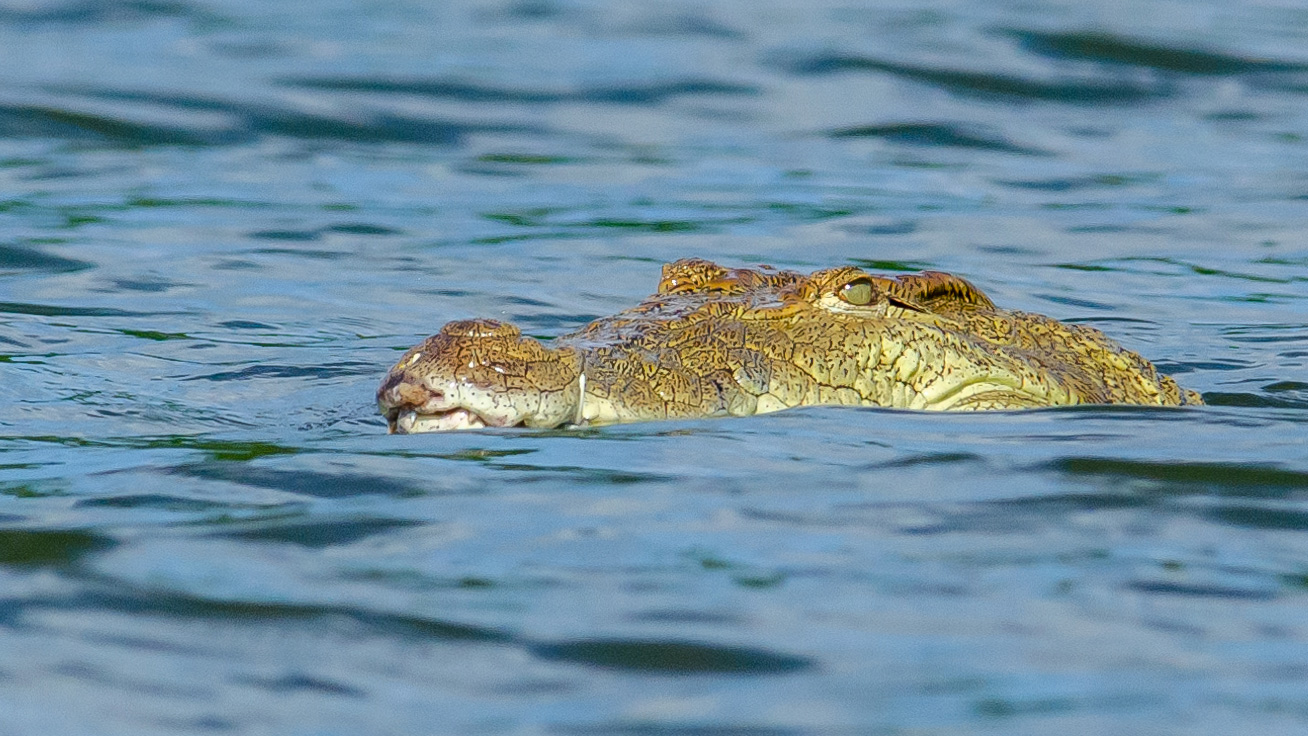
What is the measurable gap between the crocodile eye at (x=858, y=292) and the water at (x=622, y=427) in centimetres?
33

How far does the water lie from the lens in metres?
3.24

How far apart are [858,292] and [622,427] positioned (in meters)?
0.82

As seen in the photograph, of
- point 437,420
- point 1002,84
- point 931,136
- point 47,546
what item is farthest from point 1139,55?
point 47,546

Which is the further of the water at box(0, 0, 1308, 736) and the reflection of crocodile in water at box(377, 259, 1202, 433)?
the reflection of crocodile in water at box(377, 259, 1202, 433)

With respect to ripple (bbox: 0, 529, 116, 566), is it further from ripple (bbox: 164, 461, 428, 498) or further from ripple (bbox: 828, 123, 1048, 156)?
ripple (bbox: 828, 123, 1048, 156)

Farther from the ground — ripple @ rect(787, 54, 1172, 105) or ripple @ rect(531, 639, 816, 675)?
ripple @ rect(787, 54, 1172, 105)

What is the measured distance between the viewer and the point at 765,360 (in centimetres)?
511

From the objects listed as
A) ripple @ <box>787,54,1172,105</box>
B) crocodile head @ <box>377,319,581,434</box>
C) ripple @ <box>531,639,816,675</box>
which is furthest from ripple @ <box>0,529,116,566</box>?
ripple @ <box>787,54,1172,105</box>

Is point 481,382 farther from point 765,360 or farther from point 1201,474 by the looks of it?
point 1201,474

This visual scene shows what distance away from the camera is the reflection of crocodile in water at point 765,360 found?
4684 millimetres

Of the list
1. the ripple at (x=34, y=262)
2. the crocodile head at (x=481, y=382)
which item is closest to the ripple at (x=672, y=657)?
the crocodile head at (x=481, y=382)

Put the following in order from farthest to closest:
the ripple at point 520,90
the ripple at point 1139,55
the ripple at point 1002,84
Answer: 1. the ripple at point 1139,55
2. the ripple at point 1002,84
3. the ripple at point 520,90

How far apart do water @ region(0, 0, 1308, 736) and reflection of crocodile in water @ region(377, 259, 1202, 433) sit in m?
0.10

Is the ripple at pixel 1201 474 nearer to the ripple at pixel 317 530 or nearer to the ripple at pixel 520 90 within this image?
the ripple at pixel 317 530
